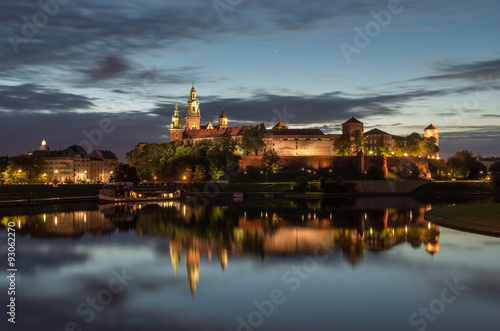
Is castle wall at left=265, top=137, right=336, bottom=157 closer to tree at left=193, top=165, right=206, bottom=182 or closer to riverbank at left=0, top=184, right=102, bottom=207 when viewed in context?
tree at left=193, top=165, right=206, bottom=182

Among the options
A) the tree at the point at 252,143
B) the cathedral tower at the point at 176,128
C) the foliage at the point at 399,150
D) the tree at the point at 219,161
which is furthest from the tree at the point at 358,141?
the cathedral tower at the point at 176,128

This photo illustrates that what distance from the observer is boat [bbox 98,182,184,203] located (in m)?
59.7

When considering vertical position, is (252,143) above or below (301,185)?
above

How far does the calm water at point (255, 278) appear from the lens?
43.7 ft

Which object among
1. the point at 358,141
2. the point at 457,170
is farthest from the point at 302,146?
the point at 457,170

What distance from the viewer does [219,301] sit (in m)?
15.0

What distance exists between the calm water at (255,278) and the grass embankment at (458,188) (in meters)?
50.3

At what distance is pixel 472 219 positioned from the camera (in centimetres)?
3200

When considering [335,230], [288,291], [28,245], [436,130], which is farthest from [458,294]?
[436,130]

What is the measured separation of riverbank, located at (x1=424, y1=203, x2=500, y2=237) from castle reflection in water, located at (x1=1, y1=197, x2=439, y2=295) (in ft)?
4.15

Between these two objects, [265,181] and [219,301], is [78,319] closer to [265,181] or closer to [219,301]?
[219,301]

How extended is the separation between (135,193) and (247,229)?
34.0 metres

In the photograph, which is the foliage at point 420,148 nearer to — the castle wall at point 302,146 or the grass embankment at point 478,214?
the castle wall at point 302,146

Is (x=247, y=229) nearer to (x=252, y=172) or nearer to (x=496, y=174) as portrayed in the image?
(x=252, y=172)
